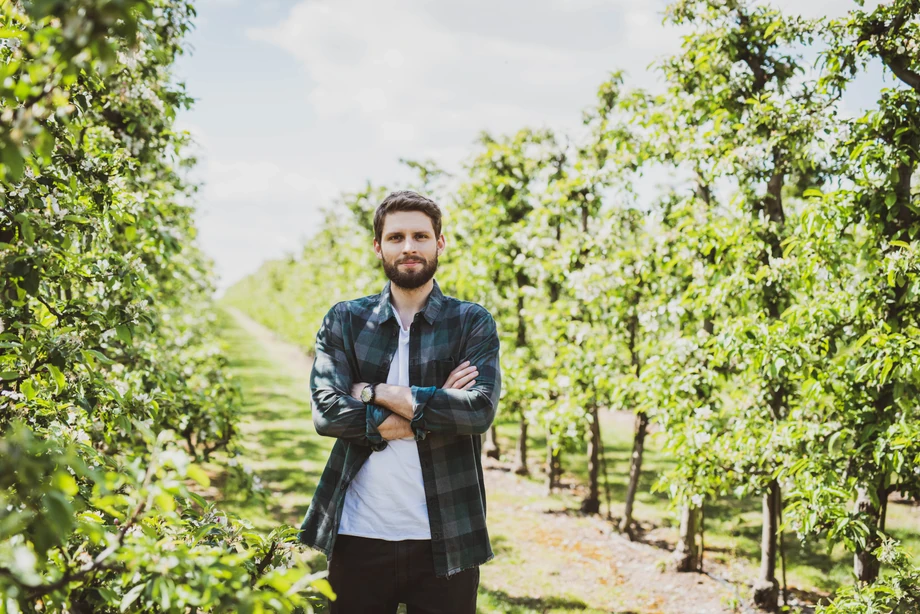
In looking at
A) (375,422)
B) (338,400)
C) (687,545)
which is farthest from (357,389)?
(687,545)

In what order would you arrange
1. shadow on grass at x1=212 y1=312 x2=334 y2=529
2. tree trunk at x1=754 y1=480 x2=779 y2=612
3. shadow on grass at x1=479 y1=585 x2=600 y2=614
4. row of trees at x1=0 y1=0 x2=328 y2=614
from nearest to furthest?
row of trees at x1=0 y1=0 x2=328 y2=614, tree trunk at x1=754 y1=480 x2=779 y2=612, shadow on grass at x1=479 y1=585 x2=600 y2=614, shadow on grass at x1=212 y1=312 x2=334 y2=529

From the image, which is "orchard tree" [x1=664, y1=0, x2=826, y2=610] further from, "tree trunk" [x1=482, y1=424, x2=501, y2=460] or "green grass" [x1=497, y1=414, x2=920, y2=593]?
"tree trunk" [x1=482, y1=424, x2=501, y2=460]

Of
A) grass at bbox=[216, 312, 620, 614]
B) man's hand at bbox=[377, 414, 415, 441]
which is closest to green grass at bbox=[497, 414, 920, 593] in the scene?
grass at bbox=[216, 312, 620, 614]

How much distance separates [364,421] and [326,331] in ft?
1.82

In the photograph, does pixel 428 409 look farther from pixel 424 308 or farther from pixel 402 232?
pixel 402 232

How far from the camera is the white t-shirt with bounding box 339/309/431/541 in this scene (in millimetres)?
2590

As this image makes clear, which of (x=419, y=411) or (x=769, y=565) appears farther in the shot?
(x=769, y=565)

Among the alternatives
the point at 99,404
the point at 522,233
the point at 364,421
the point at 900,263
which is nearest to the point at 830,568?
the point at 900,263

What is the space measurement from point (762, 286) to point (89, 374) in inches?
183

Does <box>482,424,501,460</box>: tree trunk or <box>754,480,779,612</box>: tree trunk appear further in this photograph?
<box>482,424,501,460</box>: tree trunk

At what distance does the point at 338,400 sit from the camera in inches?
108

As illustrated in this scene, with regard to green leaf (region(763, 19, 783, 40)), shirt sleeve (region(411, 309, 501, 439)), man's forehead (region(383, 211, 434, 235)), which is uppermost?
green leaf (region(763, 19, 783, 40))

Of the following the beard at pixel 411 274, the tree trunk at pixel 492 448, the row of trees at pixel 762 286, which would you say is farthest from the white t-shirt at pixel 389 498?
the tree trunk at pixel 492 448

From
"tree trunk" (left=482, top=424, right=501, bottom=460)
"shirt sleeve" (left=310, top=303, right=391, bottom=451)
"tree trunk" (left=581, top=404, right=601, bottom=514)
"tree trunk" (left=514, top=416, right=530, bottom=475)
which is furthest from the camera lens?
"tree trunk" (left=482, top=424, right=501, bottom=460)
